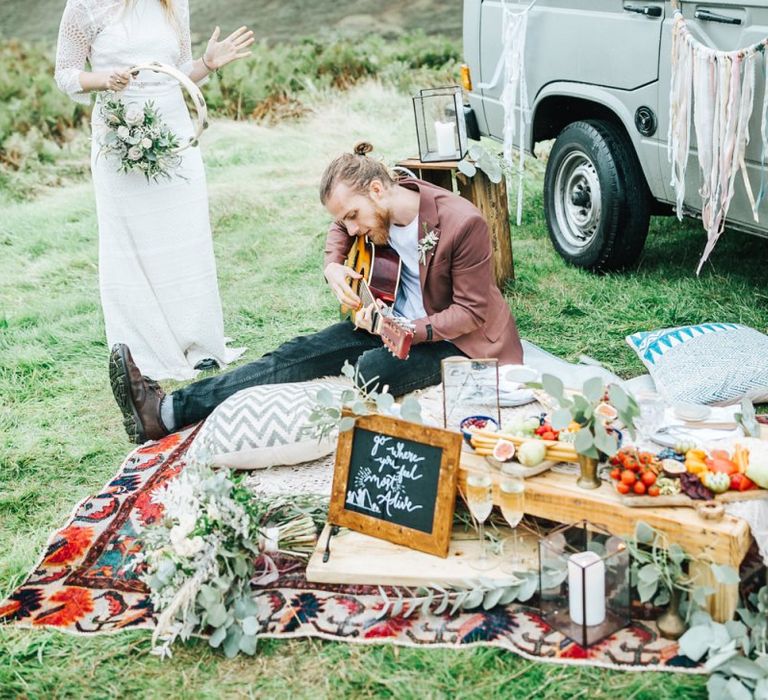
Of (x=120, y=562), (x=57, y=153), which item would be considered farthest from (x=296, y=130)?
(x=120, y=562)

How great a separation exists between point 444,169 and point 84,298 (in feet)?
8.38

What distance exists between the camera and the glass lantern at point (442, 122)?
194 inches

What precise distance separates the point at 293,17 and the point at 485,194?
10712 mm

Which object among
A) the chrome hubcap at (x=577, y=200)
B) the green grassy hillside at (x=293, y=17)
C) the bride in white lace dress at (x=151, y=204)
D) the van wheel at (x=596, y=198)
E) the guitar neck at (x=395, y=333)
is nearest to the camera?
the guitar neck at (x=395, y=333)

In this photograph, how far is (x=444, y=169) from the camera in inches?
197

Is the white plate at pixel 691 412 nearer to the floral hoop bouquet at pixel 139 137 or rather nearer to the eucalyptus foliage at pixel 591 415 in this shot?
the eucalyptus foliage at pixel 591 415

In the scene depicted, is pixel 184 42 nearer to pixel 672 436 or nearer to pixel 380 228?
pixel 380 228

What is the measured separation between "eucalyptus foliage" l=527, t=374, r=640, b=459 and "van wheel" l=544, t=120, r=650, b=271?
2589 mm

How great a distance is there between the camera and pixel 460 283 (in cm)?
372

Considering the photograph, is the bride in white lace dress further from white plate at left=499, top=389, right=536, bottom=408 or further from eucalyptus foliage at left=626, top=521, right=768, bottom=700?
eucalyptus foliage at left=626, top=521, right=768, bottom=700

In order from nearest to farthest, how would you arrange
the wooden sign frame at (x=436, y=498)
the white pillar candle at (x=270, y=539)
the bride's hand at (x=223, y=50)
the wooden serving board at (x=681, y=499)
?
the wooden serving board at (x=681, y=499) < the wooden sign frame at (x=436, y=498) < the white pillar candle at (x=270, y=539) < the bride's hand at (x=223, y=50)

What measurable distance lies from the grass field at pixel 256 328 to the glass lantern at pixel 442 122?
862mm

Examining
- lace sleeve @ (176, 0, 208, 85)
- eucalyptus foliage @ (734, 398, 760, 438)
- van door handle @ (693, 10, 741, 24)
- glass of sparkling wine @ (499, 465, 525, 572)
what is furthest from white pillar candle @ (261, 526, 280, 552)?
van door handle @ (693, 10, 741, 24)

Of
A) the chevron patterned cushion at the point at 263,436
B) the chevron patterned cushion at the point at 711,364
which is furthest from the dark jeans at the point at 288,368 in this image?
the chevron patterned cushion at the point at 711,364
